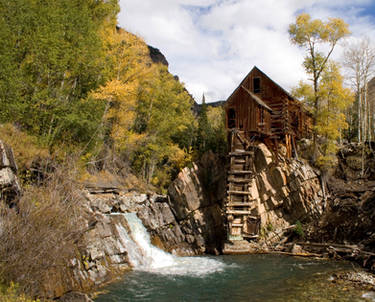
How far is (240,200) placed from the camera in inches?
833

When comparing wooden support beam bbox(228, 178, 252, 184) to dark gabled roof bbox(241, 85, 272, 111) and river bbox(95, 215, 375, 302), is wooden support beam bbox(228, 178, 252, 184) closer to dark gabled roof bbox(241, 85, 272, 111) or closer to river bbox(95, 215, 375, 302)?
river bbox(95, 215, 375, 302)

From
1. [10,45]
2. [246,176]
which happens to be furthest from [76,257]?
[246,176]

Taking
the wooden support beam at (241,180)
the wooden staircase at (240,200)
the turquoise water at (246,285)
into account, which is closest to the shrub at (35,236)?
the turquoise water at (246,285)

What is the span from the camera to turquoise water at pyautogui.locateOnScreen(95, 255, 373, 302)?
10836 mm

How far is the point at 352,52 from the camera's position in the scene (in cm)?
2778

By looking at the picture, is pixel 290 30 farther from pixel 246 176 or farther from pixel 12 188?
pixel 12 188

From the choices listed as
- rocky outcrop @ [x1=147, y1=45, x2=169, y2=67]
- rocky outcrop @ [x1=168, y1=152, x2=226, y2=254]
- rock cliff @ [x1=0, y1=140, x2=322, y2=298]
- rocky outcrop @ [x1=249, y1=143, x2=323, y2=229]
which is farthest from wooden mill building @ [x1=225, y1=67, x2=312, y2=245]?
rocky outcrop @ [x1=147, y1=45, x2=169, y2=67]

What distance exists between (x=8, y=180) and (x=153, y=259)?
1009 centimetres

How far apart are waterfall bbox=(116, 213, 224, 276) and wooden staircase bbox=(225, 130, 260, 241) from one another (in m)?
3.21

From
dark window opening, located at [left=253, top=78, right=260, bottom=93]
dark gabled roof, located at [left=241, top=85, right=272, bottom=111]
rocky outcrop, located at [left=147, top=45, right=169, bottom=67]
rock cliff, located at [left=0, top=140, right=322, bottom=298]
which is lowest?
rock cliff, located at [left=0, top=140, right=322, bottom=298]

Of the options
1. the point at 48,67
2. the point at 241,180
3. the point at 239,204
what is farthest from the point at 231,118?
the point at 48,67

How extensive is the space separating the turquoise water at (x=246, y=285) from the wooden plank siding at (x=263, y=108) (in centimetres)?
1232

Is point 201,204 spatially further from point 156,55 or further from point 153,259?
Result: point 156,55

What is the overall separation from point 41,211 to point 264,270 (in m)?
11.3
